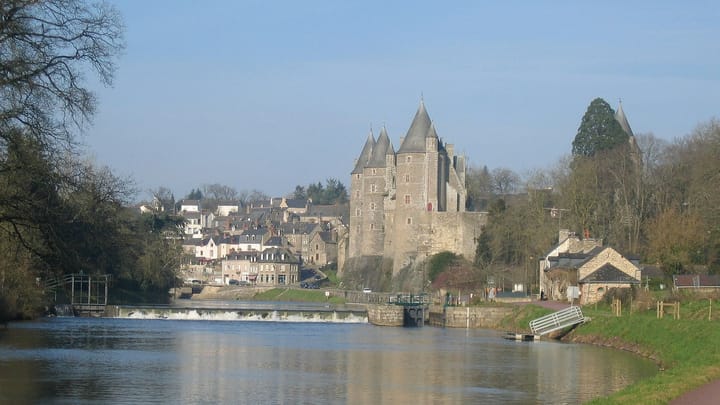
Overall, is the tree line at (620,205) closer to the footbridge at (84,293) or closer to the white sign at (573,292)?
the white sign at (573,292)

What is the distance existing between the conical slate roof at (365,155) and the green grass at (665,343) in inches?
1908

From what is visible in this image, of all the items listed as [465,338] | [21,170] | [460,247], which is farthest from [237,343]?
[460,247]

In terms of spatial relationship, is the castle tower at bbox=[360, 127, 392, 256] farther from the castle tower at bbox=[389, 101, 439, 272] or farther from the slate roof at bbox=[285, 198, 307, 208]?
the slate roof at bbox=[285, 198, 307, 208]

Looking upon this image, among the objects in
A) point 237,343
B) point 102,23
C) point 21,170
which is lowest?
point 237,343

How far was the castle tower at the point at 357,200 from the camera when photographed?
302ft

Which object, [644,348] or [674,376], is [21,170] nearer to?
[674,376]

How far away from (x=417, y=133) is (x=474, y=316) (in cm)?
3295

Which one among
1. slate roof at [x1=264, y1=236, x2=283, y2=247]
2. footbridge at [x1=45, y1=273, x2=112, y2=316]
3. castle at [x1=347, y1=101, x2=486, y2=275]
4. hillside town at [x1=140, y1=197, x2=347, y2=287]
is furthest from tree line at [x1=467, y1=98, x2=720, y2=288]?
slate roof at [x1=264, y1=236, x2=283, y2=247]

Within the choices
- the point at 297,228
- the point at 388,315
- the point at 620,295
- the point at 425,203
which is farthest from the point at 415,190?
the point at 297,228

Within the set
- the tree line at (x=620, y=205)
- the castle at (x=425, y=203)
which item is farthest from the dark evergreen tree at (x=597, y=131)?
the castle at (x=425, y=203)

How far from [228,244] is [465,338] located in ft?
344

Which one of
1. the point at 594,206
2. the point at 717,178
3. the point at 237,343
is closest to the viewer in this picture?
the point at 237,343

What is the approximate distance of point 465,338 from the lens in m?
44.1

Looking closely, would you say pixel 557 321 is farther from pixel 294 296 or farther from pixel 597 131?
pixel 294 296
